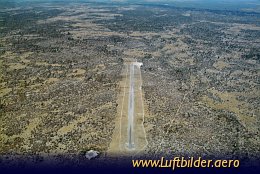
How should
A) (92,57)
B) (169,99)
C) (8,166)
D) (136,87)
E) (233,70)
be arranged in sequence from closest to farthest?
(8,166) → (169,99) → (136,87) → (233,70) → (92,57)

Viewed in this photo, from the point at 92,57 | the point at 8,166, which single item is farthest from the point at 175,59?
the point at 8,166

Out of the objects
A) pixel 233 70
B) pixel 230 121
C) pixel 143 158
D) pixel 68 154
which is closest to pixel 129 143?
pixel 143 158

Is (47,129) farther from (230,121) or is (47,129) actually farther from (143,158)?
(230,121)

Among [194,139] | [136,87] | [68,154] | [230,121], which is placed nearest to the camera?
[68,154]

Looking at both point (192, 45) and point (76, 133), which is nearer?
point (76, 133)

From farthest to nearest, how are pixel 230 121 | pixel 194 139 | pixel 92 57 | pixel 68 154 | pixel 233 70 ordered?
pixel 92 57, pixel 233 70, pixel 230 121, pixel 194 139, pixel 68 154

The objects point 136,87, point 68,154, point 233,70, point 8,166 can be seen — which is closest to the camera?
point 8,166

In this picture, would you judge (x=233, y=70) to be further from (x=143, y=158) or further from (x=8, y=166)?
(x=8, y=166)
